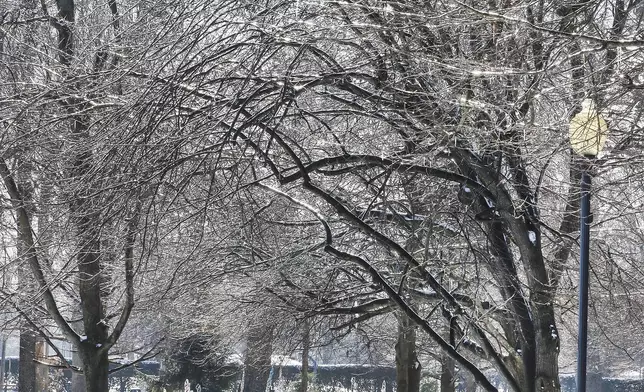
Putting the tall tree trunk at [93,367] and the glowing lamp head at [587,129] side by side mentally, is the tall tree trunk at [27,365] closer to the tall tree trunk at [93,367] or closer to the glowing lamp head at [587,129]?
the tall tree trunk at [93,367]

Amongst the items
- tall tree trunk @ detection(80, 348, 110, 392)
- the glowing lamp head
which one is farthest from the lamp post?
tall tree trunk @ detection(80, 348, 110, 392)

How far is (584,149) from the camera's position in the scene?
9.11 metres

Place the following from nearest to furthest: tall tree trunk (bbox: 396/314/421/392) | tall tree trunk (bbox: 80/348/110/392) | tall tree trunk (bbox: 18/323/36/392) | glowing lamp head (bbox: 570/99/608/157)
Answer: glowing lamp head (bbox: 570/99/608/157)
tall tree trunk (bbox: 80/348/110/392)
tall tree trunk (bbox: 396/314/421/392)
tall tree trunk (bbox: 18/323/36/392)

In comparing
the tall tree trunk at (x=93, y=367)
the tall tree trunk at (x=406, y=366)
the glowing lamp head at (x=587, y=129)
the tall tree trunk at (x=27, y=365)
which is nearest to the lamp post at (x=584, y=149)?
the glowing lamp head at (x=587, y=129)

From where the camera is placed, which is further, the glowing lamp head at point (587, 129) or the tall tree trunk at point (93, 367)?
the tall tree trunk at point (93, 367)

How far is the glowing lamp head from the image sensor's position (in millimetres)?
8695

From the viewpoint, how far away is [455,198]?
12.8 metres

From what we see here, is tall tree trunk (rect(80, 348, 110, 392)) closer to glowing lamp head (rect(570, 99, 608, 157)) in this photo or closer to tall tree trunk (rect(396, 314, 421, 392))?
tall tree trunk (rect(396, 314, 421, 392))

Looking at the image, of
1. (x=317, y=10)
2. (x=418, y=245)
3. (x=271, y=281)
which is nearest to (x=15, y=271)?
(x=271, y=281)

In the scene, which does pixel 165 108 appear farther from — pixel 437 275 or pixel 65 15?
pixel 65 15

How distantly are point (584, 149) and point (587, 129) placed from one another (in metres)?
0.30

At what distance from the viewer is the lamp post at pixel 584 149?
8.77 metres

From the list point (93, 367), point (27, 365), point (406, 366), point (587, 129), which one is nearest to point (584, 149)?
point (587, 129)

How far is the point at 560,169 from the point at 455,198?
2290mm
